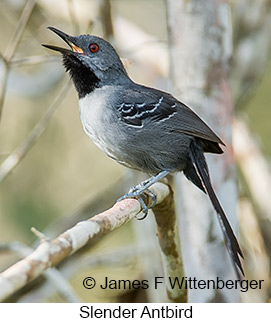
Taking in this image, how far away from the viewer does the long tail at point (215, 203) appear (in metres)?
3.26

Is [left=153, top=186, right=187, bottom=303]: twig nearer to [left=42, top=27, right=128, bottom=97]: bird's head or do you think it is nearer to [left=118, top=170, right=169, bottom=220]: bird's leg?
[left=118, top=170, right=169, bottom=220]: bird's leg

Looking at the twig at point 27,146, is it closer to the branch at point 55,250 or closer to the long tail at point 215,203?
the long tail at point 215,203

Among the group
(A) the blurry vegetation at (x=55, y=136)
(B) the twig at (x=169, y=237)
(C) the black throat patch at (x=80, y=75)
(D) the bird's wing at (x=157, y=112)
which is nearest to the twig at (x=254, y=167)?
(A) the blurry vegetation at (x=55, y=136)

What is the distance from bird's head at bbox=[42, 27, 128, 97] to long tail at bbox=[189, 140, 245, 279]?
0.76m

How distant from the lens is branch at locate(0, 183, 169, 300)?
77.3 inches

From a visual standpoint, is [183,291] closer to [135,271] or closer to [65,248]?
[65,248]

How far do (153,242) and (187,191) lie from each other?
4.62ft

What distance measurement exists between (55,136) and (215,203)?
385 cm

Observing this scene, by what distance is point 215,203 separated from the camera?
3514 millimetres

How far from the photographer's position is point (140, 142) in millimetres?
3844

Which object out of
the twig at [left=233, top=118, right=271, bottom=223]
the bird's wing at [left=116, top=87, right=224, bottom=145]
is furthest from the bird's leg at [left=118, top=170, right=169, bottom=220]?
the twig at [left=233, top=118, right=271, bottom=223]

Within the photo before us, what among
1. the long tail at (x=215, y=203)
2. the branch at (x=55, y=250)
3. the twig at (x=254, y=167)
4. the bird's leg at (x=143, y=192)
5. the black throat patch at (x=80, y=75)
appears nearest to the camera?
the branch at (x=55, y=250)

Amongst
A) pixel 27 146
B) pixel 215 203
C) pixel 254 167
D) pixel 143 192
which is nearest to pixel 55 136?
pixel 254 167
